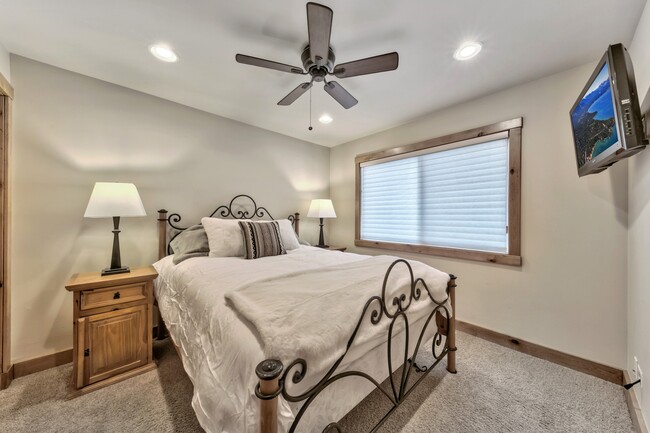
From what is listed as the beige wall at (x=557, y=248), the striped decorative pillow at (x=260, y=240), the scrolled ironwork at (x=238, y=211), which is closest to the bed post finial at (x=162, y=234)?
the scrolled ironwork at (x=238, y=211)

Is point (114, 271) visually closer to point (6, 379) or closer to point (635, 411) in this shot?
point (6, 379)

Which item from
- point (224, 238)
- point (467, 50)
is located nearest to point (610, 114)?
point (467, 50)

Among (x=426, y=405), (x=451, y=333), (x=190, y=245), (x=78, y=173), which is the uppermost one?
(x=78, y=173)

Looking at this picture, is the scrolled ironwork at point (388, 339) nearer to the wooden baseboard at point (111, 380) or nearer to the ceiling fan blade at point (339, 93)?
the ceiling fan blade at point (339, 93)

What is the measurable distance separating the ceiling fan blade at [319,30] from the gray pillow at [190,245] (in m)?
1.88

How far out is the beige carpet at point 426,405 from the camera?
1.45 m

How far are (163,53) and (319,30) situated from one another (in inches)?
53.6

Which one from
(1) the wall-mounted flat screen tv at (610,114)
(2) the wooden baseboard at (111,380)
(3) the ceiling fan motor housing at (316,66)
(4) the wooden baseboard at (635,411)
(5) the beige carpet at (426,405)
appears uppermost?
(3) the ceiling fan motor housing at (316,66)

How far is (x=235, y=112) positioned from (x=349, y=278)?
8.18ft

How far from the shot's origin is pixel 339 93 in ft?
6.46

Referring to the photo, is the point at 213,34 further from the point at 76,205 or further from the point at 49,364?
the point at 49,364

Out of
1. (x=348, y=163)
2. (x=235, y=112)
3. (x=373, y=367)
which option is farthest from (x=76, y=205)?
(x=348, y=163)

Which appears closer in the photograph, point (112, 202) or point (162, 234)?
point (112, 202)

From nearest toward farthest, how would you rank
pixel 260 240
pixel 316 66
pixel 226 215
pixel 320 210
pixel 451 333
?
pixel 316 66 → pixel 451 333 → pixel 260 240 → pixel 226 215 → pixel 320 210
